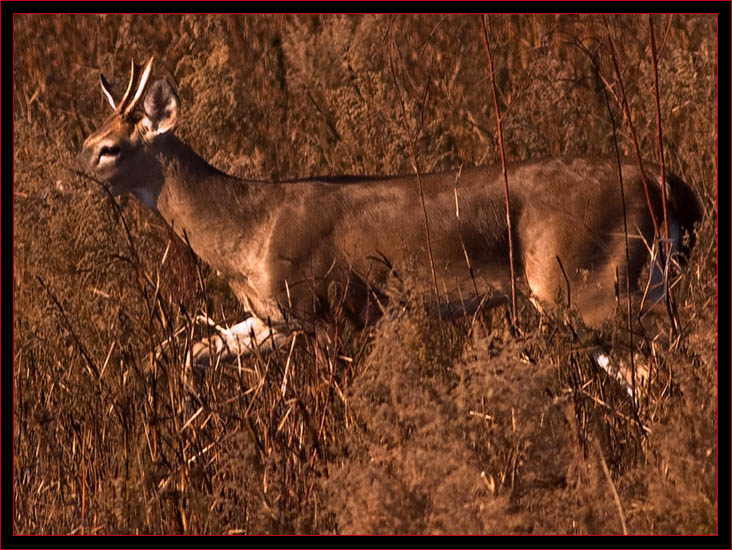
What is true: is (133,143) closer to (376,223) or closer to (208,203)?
(208,203)

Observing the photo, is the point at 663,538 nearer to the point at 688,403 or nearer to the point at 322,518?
the point at 688,403

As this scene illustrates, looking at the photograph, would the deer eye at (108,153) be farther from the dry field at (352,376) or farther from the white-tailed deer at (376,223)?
the dry field at (352,376)

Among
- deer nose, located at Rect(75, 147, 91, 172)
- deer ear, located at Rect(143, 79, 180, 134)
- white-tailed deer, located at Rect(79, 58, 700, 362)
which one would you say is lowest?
white-tailed deer, located at Rect(79, 58, 700, 362)

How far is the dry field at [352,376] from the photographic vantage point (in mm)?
4148

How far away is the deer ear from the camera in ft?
25.1

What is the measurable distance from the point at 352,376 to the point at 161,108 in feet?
8.71

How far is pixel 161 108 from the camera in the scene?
7750 millimetres

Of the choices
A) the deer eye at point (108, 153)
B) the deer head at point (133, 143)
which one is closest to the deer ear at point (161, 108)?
the deer head at point (133, 143)

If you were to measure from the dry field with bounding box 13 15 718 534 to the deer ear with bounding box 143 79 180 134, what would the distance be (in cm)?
53

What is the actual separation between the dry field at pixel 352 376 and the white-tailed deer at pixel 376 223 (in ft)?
0.68

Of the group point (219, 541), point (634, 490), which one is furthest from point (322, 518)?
point (634, 490)

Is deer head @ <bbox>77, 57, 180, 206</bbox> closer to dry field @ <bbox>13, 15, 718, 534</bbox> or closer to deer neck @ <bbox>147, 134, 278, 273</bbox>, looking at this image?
deer neck @ <bbox>147, 134, 278, 273</bbox>

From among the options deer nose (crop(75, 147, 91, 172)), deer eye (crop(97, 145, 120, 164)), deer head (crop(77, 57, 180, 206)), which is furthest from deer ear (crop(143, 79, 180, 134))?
deer nose (crop(75, 147, 91, 172))

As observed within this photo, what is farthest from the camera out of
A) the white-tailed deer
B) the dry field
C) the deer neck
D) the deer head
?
the deer head
